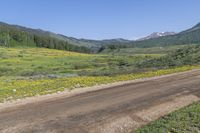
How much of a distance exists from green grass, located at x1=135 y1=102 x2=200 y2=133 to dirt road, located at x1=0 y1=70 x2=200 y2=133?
70cm

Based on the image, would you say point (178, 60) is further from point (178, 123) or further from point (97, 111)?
point (178, 123)

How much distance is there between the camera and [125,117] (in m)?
14.6

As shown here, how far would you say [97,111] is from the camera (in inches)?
623

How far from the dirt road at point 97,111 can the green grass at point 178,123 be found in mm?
700

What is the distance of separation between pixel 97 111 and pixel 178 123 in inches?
164

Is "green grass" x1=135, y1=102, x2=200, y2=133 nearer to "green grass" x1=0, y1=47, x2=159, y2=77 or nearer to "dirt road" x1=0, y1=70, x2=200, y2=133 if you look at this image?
"dirt road" x1=0, y1=70, x2=200, y2=133

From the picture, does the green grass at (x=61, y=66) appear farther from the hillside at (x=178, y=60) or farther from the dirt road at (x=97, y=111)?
the dirt road at (x=97, y=111)

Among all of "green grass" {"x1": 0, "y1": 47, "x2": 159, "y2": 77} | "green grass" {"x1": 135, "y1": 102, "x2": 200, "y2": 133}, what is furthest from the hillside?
"green grass" {"x1": 135, "y1": 102, "x2": 200, "y2": 133}

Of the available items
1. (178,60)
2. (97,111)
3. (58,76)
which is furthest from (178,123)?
(178,60)

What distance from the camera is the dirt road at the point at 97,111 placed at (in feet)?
42.8

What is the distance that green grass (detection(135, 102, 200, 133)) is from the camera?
12.5 meters

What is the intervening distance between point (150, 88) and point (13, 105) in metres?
10.1

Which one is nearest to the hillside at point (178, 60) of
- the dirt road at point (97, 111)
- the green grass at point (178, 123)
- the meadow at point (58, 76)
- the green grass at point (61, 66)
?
the meadow at point (58, 76)

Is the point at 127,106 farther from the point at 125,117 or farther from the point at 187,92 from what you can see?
Result: the point at 187,92
